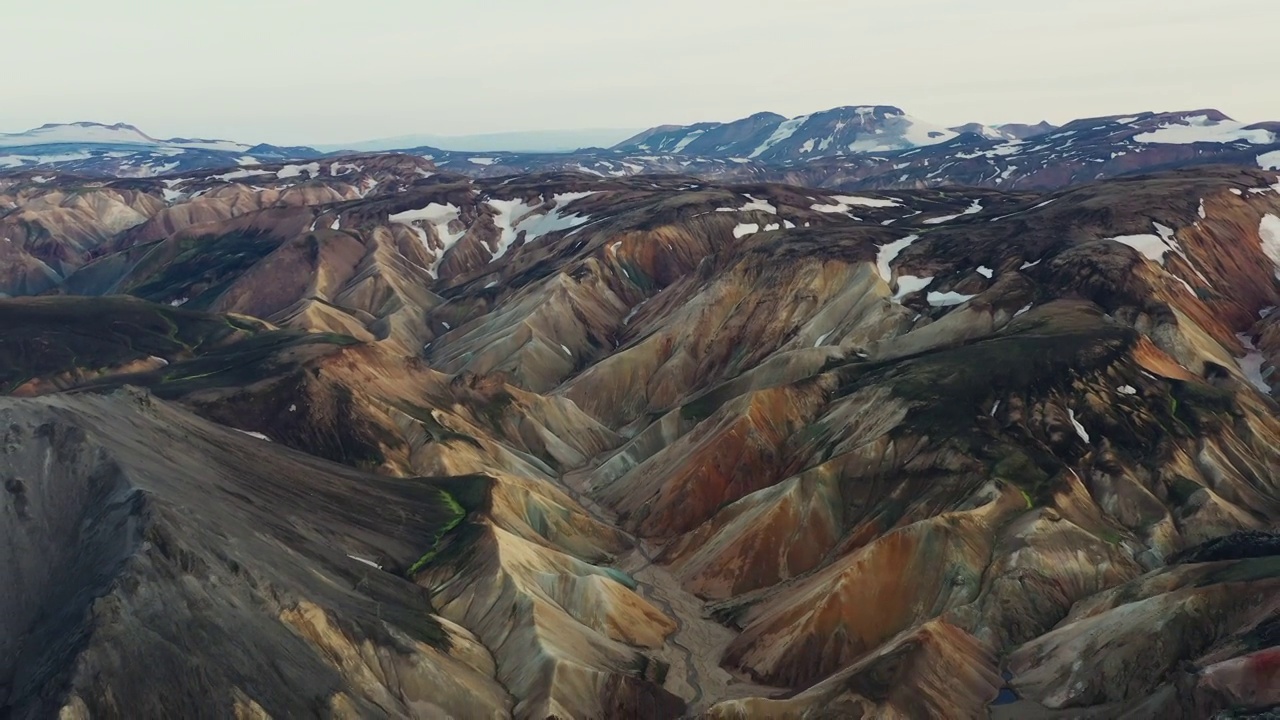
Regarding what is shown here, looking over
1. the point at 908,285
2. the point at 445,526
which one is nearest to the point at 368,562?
the point at 445,526

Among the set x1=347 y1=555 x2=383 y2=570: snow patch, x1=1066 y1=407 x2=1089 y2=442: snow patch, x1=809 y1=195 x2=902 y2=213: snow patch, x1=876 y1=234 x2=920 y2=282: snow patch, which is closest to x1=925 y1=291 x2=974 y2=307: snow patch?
x1=876 y1=234 x2=920 y2=282: snow patch

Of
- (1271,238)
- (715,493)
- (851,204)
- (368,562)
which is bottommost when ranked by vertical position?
(715,493)

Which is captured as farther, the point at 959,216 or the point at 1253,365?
the point at 959,216

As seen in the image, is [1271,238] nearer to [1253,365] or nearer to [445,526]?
[1253,365]

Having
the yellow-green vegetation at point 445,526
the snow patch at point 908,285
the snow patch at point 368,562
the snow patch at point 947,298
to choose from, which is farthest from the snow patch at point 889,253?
the snow patch at point 368,562

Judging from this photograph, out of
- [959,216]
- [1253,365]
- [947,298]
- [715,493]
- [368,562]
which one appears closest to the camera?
[368,562]

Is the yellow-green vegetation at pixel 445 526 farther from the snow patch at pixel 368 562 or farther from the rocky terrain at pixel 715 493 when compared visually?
the snow patch at pixel 368 562

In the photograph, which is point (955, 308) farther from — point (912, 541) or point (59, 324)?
point (59, 324)

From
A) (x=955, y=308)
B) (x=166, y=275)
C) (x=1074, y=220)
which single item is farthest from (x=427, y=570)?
(x=166, y=275)

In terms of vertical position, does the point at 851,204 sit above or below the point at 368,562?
above
